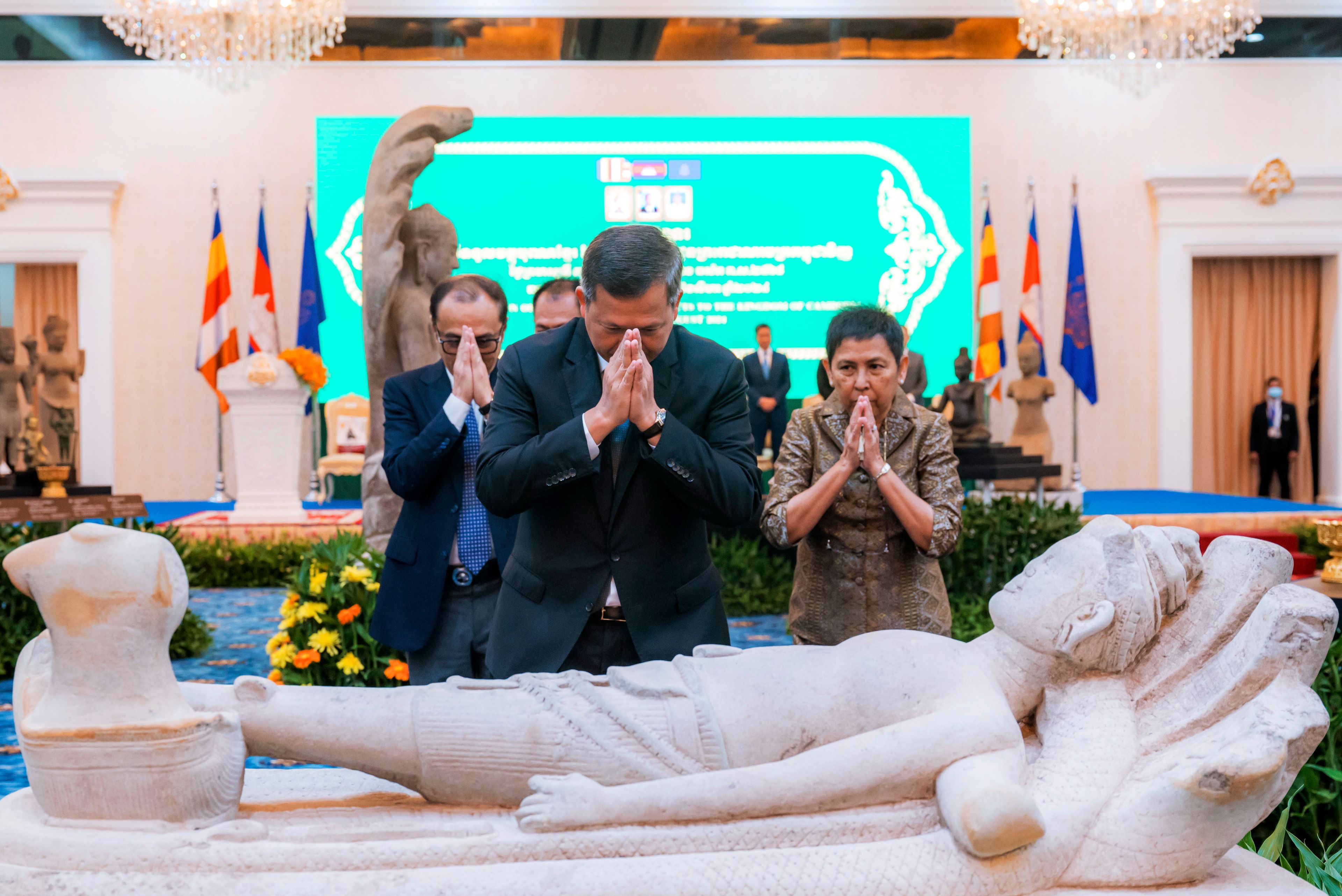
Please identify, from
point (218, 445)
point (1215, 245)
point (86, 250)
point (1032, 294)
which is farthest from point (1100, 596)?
point (86, 250)

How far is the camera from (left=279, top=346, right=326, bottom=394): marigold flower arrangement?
7.78m

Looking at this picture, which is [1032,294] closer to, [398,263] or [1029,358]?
[1029,358]

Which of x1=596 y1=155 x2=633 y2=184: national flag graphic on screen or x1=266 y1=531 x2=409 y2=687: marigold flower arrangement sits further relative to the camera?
x1=596 y1=155 x2=633 y2=184: national flag graphic on screen

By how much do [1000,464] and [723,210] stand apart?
167 inches

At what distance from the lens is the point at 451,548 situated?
2258 millimetres

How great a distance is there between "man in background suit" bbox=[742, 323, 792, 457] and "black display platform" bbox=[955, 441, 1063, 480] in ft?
5.91

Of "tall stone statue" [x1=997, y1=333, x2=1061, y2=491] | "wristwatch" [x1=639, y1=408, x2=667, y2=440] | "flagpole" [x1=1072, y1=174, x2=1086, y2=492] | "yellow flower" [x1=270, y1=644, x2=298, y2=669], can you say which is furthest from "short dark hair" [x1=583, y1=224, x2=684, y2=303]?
"flagpole" [x1=1072, y1=174, x2=1086, y2=492]

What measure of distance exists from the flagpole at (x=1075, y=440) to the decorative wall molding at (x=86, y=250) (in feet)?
31.5

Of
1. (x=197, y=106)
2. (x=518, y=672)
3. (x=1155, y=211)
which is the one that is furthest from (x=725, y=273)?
(x=518, y=672)

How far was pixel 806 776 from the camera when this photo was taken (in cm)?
136

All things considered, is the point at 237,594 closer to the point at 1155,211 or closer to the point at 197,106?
the point at 197,106

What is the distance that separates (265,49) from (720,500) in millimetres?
8844

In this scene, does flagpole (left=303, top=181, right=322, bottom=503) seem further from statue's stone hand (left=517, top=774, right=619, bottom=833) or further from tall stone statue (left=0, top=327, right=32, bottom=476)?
statue's stone hand (left=517, top=774, right=619, bottom=833)

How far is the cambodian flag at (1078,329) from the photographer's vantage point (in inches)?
415
